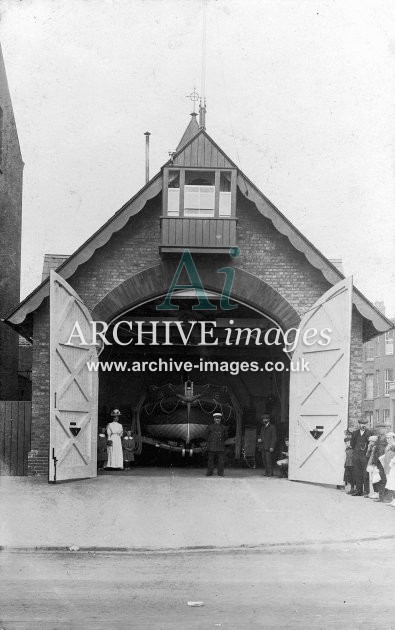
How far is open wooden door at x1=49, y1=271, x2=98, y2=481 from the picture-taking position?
731 inches

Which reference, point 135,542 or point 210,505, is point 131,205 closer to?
point 210,505

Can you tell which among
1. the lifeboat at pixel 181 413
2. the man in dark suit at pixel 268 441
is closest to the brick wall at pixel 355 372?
the man in dark suit at pixel 268 441

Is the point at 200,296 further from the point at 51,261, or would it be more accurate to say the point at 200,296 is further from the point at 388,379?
the point at 388,379

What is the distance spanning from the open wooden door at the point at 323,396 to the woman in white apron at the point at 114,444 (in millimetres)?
4351

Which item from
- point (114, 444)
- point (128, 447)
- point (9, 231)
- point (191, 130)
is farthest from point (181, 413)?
point (191, 130)

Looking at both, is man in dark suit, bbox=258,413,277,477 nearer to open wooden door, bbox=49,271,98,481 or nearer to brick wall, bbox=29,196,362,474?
brick wall, bbox=29,196,362,474

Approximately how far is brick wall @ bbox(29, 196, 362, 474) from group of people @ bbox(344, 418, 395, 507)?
6.79 feet

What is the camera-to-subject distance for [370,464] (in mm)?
17328

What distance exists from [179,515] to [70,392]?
5975 mm

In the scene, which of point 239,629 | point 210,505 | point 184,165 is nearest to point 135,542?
point 210,505

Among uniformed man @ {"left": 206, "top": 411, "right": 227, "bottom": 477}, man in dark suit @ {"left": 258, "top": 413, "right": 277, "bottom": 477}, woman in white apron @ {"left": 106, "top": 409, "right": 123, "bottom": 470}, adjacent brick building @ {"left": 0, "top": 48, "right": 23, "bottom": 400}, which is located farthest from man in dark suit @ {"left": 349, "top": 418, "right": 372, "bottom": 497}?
adjacent brick building @ {"left": 0, "top": 48, "right": 23, "bottom": 400}

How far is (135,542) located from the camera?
468 inches

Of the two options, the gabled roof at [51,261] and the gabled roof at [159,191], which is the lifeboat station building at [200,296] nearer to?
the gabled roof at [159,191]

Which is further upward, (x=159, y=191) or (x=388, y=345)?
(x=159, y=191)
